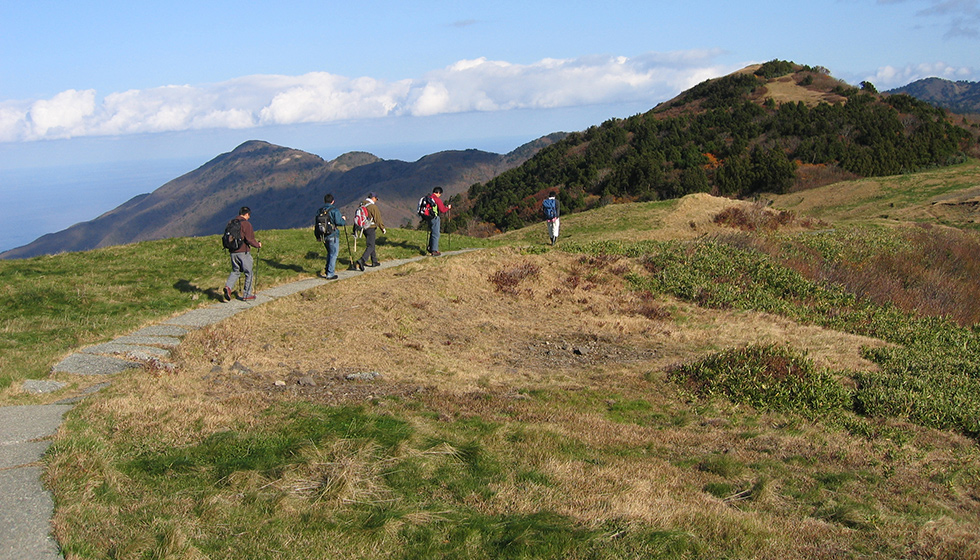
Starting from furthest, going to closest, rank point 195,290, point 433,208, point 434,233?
point 434,233 < point 433,208 < point 195,290

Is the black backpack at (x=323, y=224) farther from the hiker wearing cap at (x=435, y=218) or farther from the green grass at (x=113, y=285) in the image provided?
the hiker wearing cap at (x=435, y=218)

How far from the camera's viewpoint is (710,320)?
15578 mm

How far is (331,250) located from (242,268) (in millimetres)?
2584

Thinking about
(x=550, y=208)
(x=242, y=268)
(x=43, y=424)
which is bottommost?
(x=43, y=424)

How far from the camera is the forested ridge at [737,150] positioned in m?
55.7

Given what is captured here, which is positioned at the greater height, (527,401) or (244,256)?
(244,256)

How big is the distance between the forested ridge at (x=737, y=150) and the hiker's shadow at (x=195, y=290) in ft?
128

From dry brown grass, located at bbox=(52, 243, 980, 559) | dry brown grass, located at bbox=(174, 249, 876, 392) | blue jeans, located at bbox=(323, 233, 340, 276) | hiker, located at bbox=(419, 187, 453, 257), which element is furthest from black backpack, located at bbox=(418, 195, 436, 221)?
blue jeans, located at bbox=(323, 233, 340, 276)

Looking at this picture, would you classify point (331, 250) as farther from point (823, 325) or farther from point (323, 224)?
point (823, 325)

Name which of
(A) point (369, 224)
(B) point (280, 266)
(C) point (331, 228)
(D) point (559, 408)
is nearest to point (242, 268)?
(C) point (331, 228)

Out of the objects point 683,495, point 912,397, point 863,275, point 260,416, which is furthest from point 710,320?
point 260,416

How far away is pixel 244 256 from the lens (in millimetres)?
13461

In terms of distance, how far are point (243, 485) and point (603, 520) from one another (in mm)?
2901

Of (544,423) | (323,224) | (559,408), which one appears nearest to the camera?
(544,423)
